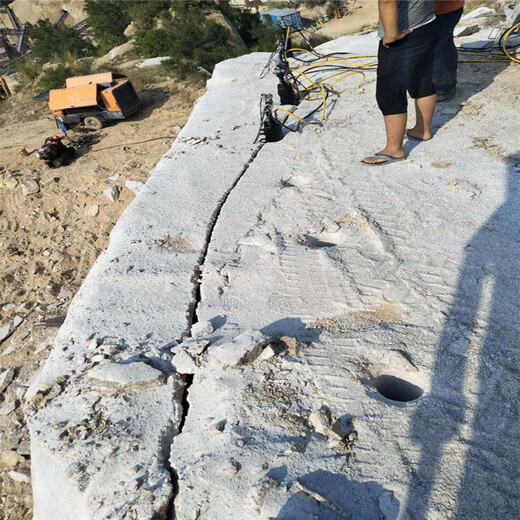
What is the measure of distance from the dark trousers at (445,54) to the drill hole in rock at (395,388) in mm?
2847

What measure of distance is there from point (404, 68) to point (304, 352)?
211 cm

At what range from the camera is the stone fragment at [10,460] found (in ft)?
7.44

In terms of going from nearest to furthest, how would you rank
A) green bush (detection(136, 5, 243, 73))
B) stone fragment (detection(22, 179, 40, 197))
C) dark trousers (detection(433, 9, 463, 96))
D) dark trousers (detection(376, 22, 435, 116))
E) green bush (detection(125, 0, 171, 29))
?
dark trousers (detection(376, 22, 435, 116)) < dark trousers (detection(433, 9, 463, 96)) < stone fragment (detection(22, 179, 40, 197)) < green bush (detection(136, 5, 243, 73)) < green bush (detection(125, 0, 171, 29))

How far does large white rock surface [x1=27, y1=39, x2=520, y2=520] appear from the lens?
4.60ft

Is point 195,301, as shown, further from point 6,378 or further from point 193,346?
point 6,378

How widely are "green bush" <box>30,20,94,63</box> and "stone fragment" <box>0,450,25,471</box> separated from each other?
1225cm

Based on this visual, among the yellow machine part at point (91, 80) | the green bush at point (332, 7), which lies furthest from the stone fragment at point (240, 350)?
the green bush at point (332, 7)

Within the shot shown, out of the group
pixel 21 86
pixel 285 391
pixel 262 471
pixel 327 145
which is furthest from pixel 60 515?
pixel 21 86

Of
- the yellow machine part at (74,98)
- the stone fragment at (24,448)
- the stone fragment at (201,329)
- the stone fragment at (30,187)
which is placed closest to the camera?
the stone fragment at (201,329)

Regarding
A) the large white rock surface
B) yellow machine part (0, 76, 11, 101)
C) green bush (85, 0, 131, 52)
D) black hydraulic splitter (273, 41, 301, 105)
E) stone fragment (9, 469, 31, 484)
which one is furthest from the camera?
green bush (85, 0, 131, 52)

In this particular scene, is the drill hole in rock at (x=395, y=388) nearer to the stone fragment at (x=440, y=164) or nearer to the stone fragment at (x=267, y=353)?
the stone fragment at (x=267, y=353)

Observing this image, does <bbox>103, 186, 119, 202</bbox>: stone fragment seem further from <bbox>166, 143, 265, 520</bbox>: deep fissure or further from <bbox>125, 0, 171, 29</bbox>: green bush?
<bbox>125, 0, 171, 29</bbox>: green bush

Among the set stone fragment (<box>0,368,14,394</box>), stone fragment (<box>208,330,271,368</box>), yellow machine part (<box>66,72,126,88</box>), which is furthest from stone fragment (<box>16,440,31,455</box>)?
yellow machine part (<box>66,72,126,88</box>)

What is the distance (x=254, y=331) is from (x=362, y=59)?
4333mm
